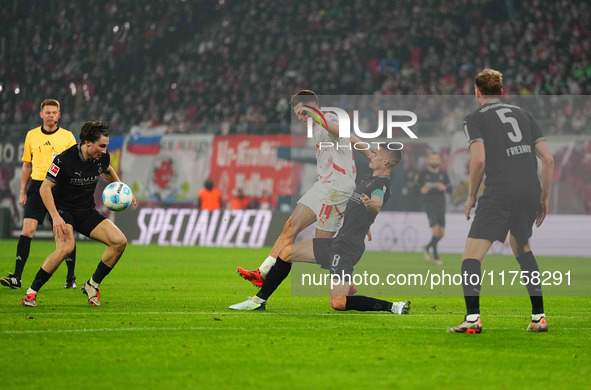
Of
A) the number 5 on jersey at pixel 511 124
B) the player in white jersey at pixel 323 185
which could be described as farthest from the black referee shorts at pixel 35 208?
the number 5 on jersey at pixel 511 124

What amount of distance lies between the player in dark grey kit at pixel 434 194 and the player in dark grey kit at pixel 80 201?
938 centimetres

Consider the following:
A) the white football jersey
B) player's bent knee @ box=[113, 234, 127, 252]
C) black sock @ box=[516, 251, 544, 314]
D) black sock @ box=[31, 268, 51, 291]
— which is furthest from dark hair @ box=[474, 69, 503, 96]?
black sock @ box=[31, 268, 51, 291]

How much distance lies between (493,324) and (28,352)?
4186mm

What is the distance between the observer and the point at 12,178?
89.5 feet

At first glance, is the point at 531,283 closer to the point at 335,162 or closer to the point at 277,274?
the point at 277,274

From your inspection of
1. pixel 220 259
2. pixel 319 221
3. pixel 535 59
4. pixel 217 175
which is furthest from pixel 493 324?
pixel 535 59

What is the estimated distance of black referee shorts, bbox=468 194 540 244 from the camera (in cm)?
716

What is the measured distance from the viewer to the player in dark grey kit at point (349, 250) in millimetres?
8664

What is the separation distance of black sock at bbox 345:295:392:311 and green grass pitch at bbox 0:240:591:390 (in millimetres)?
106

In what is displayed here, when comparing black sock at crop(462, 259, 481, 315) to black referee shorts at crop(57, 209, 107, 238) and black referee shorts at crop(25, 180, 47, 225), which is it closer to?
black referee shorts at crop(57, 209, 107, 238)

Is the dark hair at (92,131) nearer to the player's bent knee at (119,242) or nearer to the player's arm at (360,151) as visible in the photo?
the player's bent knee at (119,242)

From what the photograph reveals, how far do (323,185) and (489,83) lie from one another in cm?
251

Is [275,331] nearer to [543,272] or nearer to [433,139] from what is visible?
[543,272]

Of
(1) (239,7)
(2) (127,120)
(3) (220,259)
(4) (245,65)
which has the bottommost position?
(3) (220,259)
